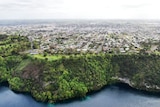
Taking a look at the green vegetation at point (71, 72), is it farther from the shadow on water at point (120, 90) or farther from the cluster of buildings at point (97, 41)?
the cluster of buildings at point (97, 41)

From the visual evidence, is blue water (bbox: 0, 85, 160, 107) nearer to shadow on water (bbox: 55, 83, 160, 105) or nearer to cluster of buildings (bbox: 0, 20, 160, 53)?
shadow on water (bbox: 55, 83, 160, 105)

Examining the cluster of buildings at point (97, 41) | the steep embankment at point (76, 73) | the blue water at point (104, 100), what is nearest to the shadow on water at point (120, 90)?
the blue water at point (104, 100)

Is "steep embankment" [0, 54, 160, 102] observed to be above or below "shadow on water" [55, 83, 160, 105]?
above

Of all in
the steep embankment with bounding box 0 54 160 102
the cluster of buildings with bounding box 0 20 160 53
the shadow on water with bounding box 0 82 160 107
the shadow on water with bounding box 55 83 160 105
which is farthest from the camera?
the cluster of buildings with bounding box 0 20 160 53

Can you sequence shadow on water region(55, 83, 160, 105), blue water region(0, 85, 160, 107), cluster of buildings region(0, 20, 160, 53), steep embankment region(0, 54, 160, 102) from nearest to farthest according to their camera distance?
1. blue water region(0, 85, 160, 107)
2. shadow on water region(55, 83, 160, 105)
3. steep embankment region(0, 54, 160, 102)
4. cluster of buildings region(0, 20, 160, 53)

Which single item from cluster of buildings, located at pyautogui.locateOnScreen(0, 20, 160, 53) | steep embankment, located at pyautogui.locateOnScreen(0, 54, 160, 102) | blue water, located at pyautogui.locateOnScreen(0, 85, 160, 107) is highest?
cluster of buildings, located at pyautogui.locateOnScreen(0, 20, 160, 53)

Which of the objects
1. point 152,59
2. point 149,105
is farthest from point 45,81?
point 152,59

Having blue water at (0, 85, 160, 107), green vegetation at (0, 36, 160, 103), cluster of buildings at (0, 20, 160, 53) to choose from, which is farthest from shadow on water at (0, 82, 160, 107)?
cluster of buildings at (0, 20, 160, 53)

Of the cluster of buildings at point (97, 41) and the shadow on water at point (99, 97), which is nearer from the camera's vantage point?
the shadow on water at point (99, 97)

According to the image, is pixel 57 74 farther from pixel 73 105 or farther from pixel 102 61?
pixel 102 61
